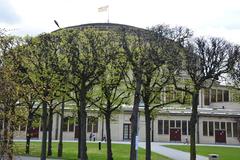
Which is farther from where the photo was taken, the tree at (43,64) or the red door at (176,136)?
the red door at (176,136)

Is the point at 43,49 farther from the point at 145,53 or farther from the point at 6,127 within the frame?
the point at 6,127

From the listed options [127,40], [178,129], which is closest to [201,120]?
[178,129]

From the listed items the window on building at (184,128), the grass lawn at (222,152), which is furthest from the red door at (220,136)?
the grass lawn at (222,152)

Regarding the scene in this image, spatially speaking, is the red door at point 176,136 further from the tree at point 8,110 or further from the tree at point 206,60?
the tree at point 8,110

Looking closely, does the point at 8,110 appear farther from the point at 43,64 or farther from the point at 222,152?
the point at 222,152

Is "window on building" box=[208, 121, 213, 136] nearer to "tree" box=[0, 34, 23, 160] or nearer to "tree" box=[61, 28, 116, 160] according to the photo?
"tree" box=[61, 28, 116, 160]

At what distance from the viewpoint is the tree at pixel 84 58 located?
85.4 ft

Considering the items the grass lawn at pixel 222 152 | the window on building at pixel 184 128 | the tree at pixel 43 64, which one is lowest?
the grass lawn at pixel 222 152

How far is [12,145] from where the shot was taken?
14.7m

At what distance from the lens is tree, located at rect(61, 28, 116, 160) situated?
85.4 feet

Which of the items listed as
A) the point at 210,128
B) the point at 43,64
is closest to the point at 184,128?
the point at 210,128

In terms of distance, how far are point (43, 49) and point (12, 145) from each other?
48.0ft

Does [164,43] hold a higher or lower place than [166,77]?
higher

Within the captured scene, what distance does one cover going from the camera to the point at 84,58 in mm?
26250
